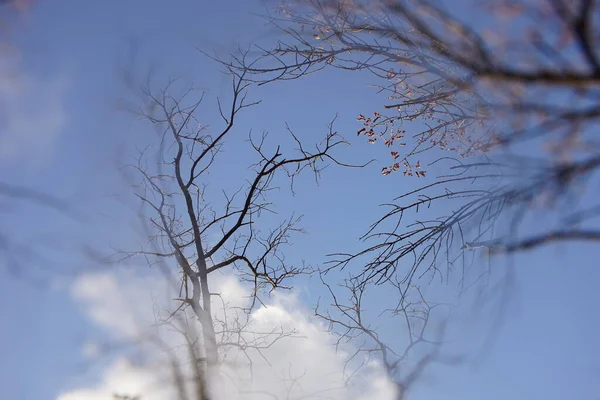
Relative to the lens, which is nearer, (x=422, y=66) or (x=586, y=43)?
(x=586, y=43)

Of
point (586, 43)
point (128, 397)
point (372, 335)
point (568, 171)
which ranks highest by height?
point (372, 335)

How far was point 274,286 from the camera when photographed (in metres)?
6.19

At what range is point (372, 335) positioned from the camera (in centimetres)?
644

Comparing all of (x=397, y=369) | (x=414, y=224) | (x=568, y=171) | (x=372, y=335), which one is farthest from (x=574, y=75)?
(x=397, y=369)

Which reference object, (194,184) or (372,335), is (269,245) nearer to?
(194,184)

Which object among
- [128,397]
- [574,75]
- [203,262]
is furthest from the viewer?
[203,262]

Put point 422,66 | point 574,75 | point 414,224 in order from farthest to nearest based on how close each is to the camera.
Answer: point 422,66, point 414,224, point 574,75

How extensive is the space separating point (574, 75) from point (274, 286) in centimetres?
467

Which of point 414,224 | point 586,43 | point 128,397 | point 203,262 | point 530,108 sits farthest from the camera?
point 203,262

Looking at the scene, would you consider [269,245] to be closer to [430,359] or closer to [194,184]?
[194,184]

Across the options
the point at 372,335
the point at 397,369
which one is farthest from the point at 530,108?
the point at 397,369

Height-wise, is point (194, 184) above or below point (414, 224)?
above

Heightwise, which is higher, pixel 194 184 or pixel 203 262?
pixel 194 184

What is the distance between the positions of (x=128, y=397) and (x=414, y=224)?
3.26 m
